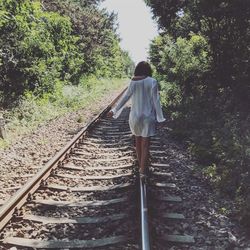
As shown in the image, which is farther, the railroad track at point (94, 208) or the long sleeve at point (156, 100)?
the long sleeve at point (156, 100)

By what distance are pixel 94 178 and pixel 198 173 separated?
1931 mm

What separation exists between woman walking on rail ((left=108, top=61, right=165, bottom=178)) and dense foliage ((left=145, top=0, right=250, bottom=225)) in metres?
1.43

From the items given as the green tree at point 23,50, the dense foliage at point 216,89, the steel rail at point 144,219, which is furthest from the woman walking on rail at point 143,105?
the green tree at point 23,50

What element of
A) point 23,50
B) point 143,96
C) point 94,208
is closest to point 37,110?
point 23,50

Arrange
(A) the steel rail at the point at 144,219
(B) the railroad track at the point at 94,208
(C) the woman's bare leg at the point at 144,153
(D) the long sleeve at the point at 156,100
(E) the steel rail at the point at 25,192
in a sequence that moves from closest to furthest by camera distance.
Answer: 1. (A) the steel rail at the point at 144,219
2. (B) the railroad track at the point at 94,208
3. (E) the steel rail at the point at 25,192
4. (D) the long sleeve at the point at 156,100
5. (C) the woman's bare leg at the point at 144,153

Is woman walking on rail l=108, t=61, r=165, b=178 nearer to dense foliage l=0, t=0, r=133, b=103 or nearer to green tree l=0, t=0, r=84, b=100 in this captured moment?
green tree l=0, t=0, r=84, b=100

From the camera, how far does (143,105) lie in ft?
22.6

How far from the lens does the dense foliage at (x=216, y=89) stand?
28.0 ft

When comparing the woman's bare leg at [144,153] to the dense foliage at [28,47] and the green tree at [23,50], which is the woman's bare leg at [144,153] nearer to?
the green tree at [23,50]

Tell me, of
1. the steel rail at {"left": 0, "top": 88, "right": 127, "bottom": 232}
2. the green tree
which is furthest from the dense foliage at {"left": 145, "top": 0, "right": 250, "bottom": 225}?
the green tree

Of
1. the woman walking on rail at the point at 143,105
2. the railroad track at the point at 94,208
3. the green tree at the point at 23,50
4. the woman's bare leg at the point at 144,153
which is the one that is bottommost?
the railroad track at the point at 94,208

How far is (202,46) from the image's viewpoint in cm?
1412

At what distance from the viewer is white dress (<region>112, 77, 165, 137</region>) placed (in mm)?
6727

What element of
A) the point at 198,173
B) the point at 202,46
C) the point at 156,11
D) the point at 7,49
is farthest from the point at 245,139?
the point at 156,11
